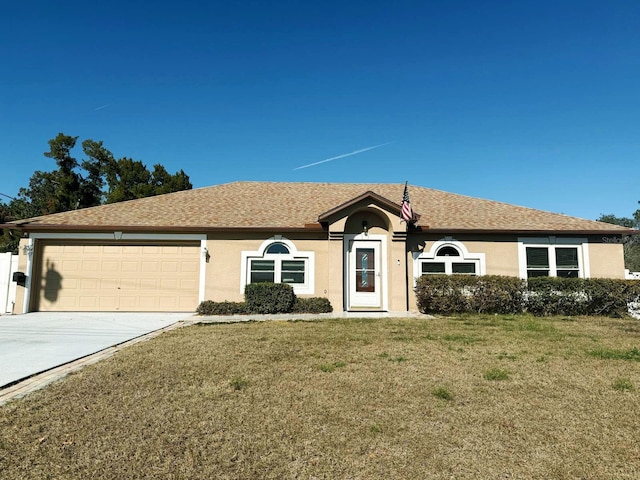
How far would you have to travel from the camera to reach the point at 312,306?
13.1 m

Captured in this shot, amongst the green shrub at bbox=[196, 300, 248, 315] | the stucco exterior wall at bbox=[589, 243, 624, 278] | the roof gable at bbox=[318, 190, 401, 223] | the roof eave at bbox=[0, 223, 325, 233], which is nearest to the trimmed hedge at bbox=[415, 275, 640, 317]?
the stucco exterior wall at bbox=[589, 243, 624, 278]

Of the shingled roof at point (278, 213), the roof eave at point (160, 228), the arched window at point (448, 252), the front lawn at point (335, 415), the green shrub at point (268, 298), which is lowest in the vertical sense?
the front lawn at point (335, 415)

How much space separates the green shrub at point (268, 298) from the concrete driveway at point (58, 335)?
7.08ft

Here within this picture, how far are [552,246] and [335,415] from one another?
44.1 feet

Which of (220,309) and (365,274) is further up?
(365,274)

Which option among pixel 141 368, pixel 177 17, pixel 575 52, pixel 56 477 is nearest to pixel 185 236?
pixel 177 17

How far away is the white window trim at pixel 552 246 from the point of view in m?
14.1

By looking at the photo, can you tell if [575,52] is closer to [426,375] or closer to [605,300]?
[605,300]

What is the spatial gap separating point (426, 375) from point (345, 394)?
1448 mm

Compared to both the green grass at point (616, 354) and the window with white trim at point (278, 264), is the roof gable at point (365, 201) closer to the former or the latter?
the window with white trim at point (278, 264)

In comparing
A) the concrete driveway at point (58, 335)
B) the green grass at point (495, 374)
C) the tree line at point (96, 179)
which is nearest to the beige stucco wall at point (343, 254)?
the concrete driveway at point (58, 335)

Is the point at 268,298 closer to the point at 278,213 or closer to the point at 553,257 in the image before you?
the point at 278,213

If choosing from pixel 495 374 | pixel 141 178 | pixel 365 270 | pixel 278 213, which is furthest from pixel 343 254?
pixel 141 178

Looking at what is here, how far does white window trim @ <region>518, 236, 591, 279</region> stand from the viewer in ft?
46.1
